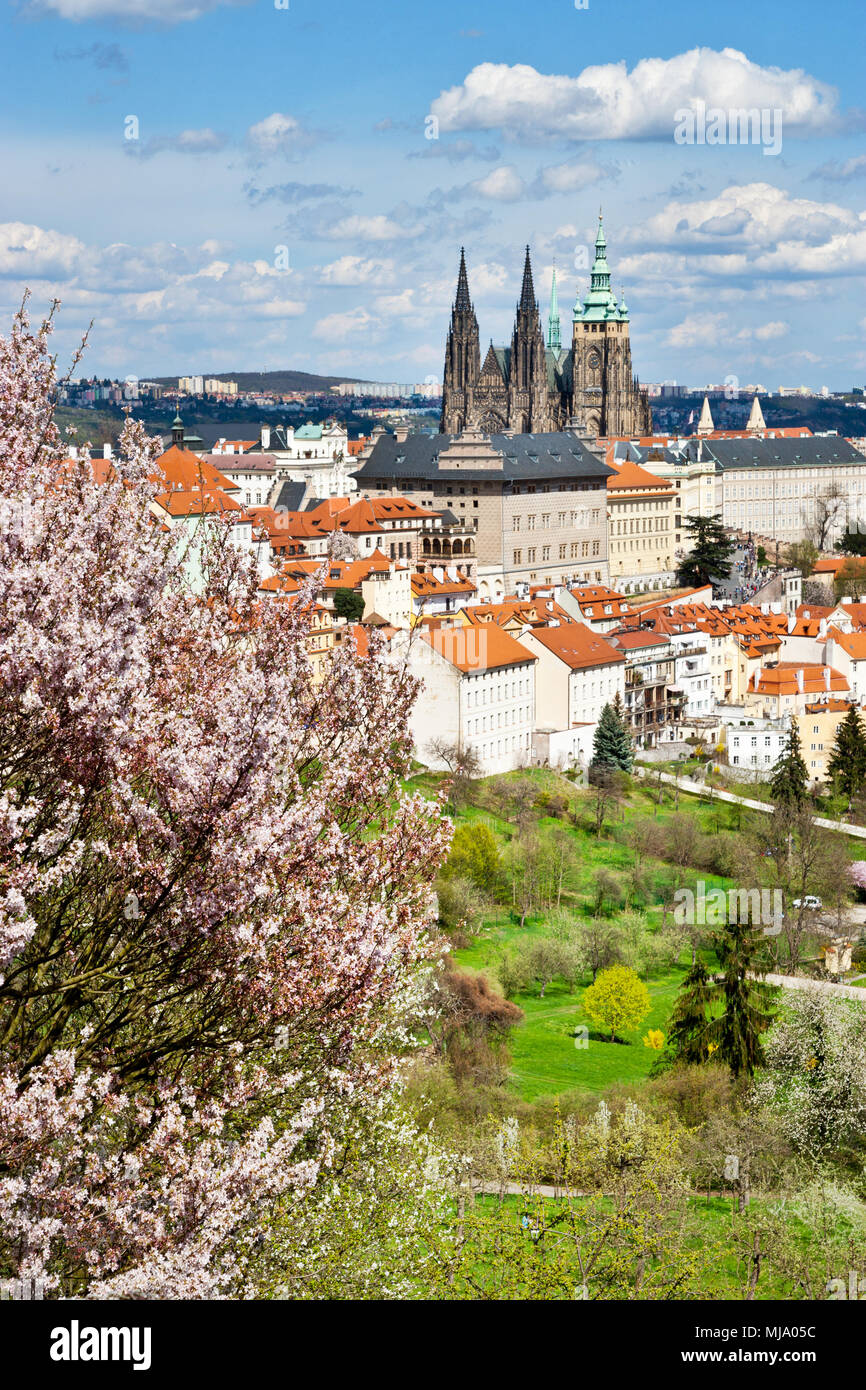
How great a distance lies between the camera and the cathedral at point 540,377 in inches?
4948

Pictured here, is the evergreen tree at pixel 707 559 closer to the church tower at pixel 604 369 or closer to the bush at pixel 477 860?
the church tower at pixel 604 369

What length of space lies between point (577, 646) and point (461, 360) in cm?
6902

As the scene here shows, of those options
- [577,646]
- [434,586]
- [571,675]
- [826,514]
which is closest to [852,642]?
[577,646]

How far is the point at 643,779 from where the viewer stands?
5775 cm

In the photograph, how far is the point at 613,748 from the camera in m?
58.1

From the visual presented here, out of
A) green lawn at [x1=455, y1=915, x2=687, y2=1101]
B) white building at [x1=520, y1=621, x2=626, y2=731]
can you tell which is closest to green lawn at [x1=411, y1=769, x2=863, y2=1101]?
green lawn at [x1=455, y1=915, x2=687, y2=1101]

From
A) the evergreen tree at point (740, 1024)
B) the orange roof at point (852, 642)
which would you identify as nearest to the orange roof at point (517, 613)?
the orange roof at point (852, 642)

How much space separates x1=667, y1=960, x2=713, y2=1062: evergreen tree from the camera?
32531 mm

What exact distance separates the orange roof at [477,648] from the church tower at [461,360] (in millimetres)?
69599

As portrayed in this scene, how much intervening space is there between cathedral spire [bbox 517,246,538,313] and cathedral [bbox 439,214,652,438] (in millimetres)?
453

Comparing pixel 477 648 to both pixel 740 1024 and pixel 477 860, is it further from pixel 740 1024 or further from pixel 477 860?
pixel 740 1024

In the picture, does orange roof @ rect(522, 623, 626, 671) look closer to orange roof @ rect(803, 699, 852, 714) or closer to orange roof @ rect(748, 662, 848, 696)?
orange roof @ rect(803, 699, 852, 714)

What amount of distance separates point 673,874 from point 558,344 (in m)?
100
